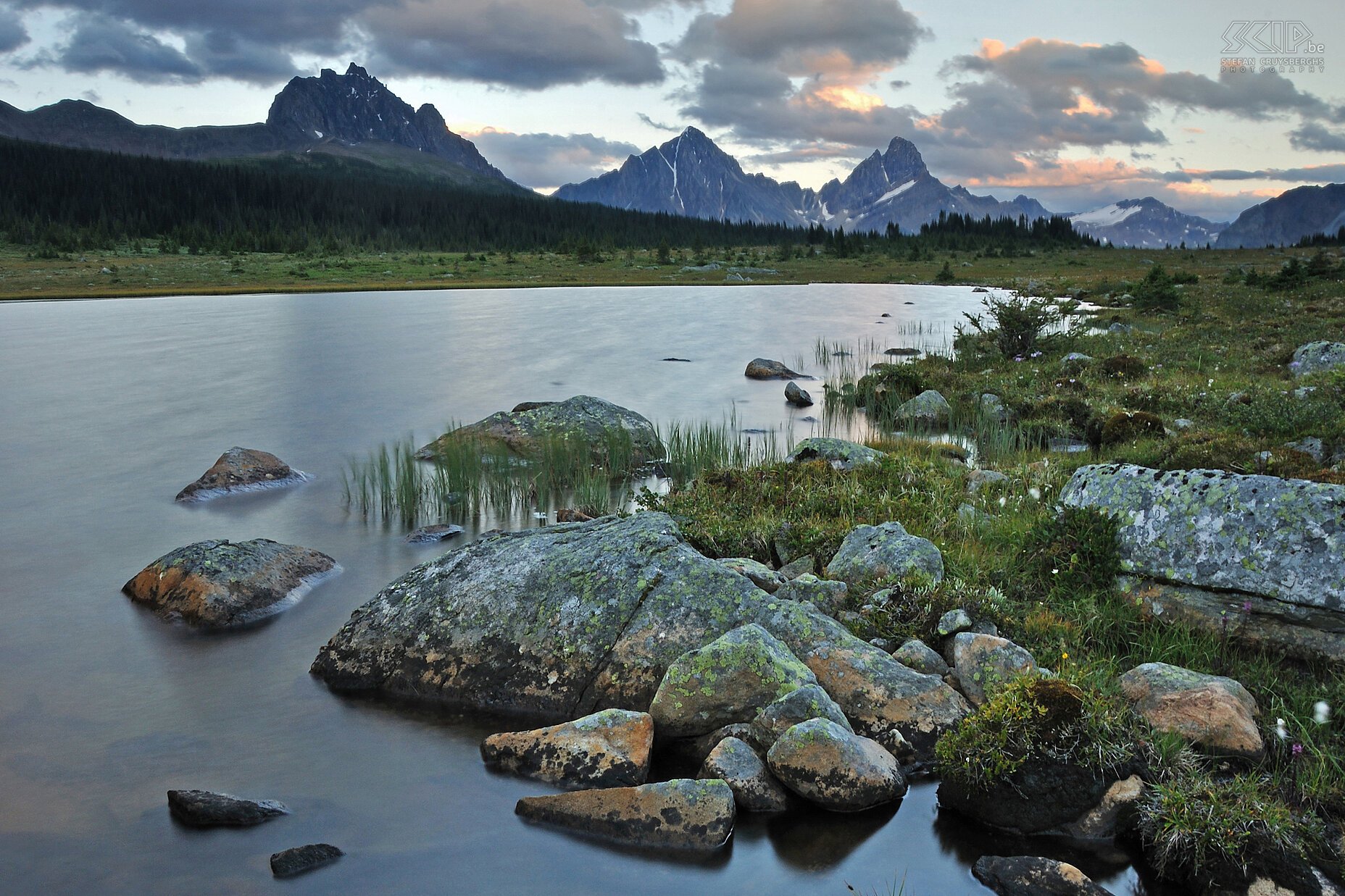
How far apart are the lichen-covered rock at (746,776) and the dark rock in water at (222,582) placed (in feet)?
19.8

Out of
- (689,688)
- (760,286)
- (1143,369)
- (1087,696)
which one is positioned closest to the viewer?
(1087,696)

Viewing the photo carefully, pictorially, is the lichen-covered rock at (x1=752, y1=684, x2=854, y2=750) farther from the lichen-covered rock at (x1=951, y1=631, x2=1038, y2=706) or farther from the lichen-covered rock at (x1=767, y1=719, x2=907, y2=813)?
the lichen-covered rock at (x1=951, y1=631, x2=1038, y2=706)

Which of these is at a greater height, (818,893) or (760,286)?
(760,286)

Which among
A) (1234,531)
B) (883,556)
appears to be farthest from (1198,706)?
(883,556)

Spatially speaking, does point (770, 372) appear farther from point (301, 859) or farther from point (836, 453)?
point (301, 859)

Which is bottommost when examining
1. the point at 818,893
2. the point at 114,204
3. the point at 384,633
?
the point at 818,893

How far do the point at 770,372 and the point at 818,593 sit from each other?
20585 mm

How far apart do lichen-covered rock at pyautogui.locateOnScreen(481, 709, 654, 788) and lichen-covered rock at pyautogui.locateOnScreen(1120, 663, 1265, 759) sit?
3.75 meters

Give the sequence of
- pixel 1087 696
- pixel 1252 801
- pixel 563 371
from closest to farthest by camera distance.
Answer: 1. pixel 1252 801
2. pixel 1087 696
3. pixel 563 371

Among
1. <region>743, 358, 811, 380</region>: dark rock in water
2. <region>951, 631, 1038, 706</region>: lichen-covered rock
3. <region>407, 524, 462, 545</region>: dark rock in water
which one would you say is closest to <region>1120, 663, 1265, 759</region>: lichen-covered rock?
<region>951, 631, 1038, 706</region>: lichen-covered rock

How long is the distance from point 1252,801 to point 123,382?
107 ft

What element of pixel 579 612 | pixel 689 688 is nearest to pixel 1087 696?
pixel 689 688

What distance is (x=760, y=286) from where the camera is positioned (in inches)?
3179

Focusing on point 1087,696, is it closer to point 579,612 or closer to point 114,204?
point 579,612
